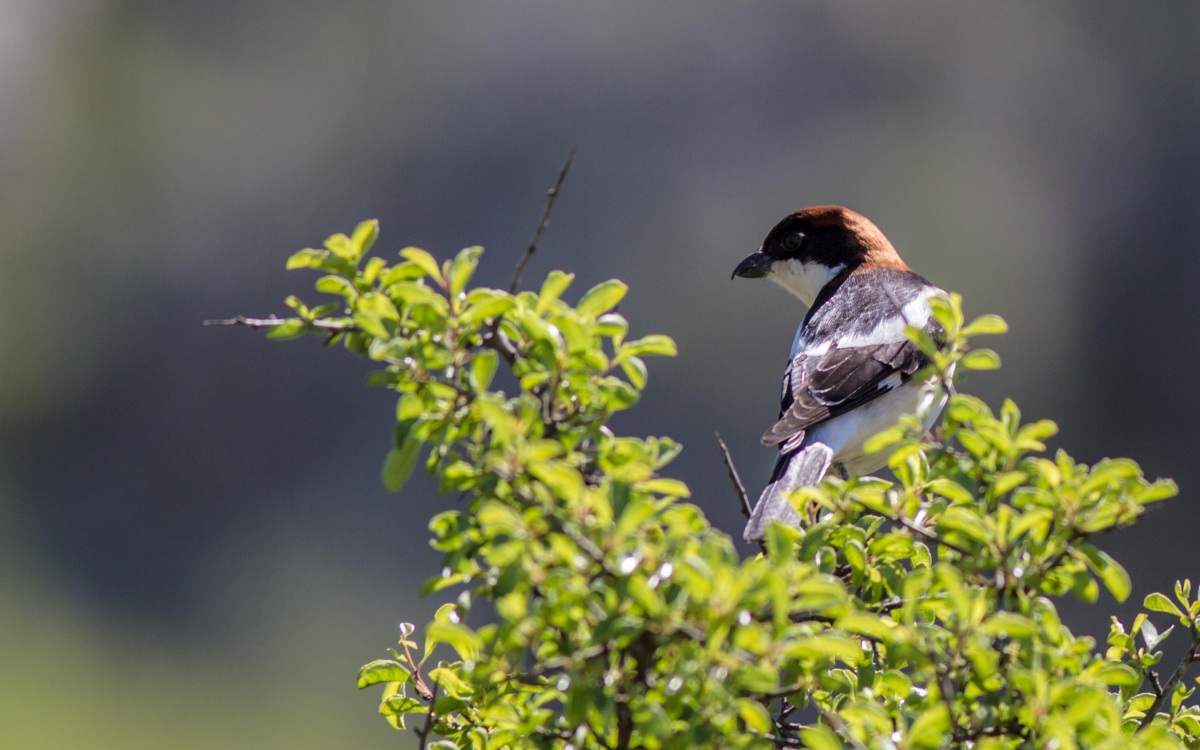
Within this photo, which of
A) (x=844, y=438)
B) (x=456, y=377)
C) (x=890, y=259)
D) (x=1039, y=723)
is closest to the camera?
(x=1039, y=723)

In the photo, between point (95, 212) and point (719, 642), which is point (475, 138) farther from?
point (719, 642)

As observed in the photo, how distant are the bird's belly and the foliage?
2.10 metres

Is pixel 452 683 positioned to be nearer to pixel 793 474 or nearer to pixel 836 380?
pixel 793 474

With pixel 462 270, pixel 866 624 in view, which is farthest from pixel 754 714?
pixel 462 270

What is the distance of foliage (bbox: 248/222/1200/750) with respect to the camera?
148 centimetres

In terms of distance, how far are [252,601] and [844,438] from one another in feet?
36.1

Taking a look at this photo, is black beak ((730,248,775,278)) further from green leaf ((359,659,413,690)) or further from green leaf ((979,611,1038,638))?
green leaf ((979,611,1038,638))

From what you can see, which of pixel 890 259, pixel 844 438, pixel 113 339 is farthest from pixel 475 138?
pixel 844 438

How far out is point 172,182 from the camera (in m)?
16.5

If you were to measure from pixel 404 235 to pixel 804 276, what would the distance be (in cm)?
968

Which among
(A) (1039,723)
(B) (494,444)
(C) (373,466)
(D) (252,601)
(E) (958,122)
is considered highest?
(E) (958,122)

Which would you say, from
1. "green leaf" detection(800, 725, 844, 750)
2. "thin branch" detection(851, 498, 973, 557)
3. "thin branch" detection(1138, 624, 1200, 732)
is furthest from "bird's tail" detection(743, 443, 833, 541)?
"green leaf" detection(800, 725, 844, 750)

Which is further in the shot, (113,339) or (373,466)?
(113,339)

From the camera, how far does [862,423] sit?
4145mm
